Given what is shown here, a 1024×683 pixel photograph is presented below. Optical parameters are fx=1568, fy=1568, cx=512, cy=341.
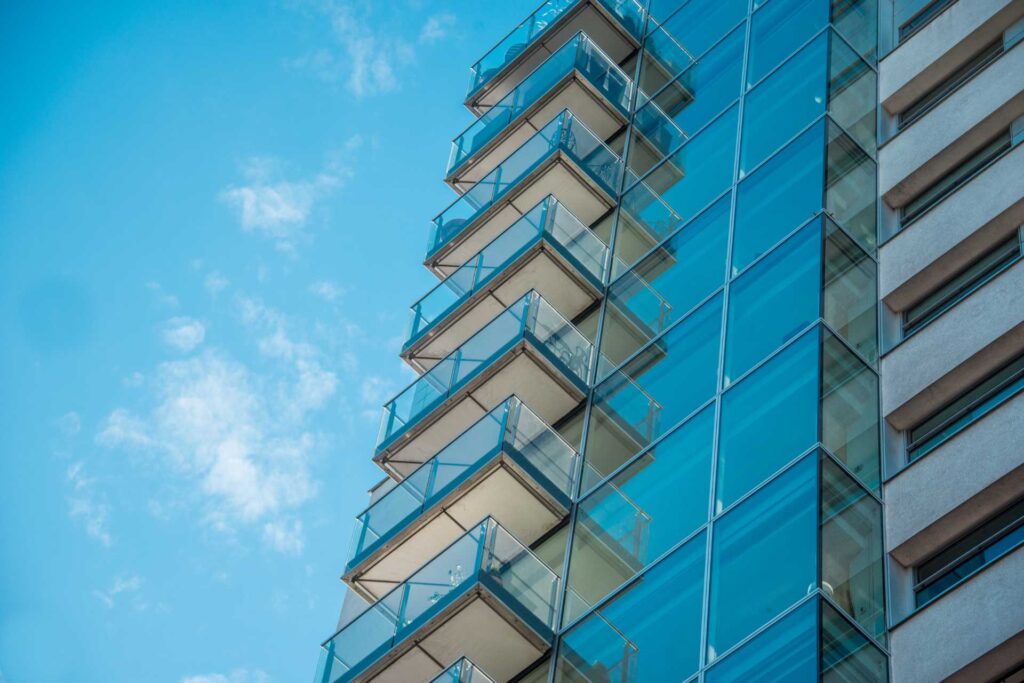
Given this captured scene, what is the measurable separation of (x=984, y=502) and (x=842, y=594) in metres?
2.07

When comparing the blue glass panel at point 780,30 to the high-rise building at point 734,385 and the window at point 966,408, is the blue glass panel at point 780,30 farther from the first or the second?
the window at point 966,408

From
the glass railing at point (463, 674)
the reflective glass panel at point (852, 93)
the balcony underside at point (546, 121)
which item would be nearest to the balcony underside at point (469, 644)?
the glass railing at point (463, 674)

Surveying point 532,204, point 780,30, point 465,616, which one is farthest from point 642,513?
point 532,204

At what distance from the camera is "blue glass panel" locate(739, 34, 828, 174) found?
23.0 m

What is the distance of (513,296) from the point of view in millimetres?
26484

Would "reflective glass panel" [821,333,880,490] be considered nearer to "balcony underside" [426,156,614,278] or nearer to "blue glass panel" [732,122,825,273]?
"blue glass panel" [732,122,825,273]

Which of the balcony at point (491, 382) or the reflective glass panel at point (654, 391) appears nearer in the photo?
the reflective glass panel at point (654, 391)

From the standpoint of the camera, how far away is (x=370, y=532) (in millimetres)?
24031

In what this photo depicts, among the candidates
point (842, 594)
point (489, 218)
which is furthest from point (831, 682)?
point (489, 218)

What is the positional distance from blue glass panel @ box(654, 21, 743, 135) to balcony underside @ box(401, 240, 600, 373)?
10.5 feet

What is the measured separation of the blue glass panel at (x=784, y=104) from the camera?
75.5 feet

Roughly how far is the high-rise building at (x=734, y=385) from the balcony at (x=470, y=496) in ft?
0.15

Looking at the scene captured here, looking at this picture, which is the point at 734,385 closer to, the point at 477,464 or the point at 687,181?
the point at 477,464

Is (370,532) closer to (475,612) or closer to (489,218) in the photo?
(475,612)
